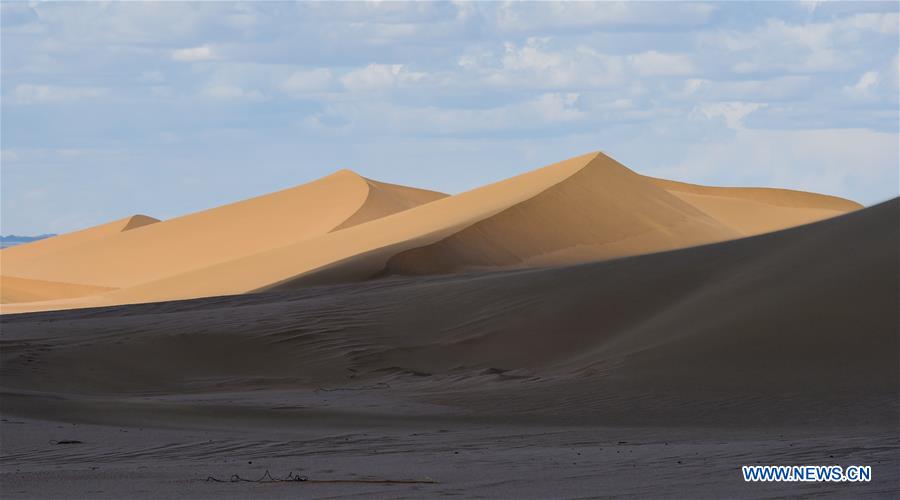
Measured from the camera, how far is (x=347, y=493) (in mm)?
7707

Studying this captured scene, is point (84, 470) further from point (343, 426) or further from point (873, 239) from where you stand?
point (873, 239)

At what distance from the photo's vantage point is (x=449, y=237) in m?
33.2

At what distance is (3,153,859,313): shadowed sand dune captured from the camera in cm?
3288

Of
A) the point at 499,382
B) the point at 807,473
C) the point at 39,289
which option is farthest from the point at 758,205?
the point at 807,473

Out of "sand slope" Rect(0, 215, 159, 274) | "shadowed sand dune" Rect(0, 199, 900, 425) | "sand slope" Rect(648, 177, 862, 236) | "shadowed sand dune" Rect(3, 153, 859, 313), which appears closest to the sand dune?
"shadowed sand dune" Rect(3, 153, 859, 313)

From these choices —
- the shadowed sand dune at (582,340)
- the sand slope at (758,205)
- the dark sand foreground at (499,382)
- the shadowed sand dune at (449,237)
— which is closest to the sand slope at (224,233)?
the shadowed sand dune at (449,237)

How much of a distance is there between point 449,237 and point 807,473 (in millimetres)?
25163

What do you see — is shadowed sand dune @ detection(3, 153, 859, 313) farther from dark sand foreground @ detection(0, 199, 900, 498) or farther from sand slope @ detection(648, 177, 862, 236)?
dark sand foreground @ detection(0, 199, 900, 498)

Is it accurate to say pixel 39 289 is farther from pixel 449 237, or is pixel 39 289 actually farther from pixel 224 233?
pixel 449 237

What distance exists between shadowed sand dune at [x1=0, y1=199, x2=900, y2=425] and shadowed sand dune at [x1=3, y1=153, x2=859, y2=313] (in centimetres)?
835

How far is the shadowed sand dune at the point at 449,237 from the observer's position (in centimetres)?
3288

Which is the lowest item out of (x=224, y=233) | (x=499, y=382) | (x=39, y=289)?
(x=499, y=382)

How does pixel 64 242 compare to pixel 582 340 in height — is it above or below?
above

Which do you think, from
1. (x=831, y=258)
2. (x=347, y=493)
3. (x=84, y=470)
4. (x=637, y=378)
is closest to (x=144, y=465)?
(x=84, y=470)
